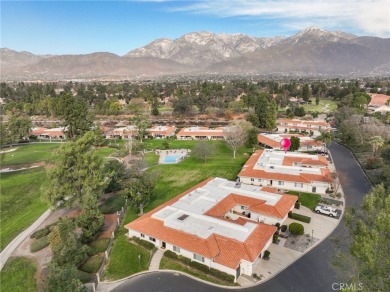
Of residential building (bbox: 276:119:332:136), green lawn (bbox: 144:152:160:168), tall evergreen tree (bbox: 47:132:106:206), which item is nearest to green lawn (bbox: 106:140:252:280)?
green lawn (bbox: 144:152:160:168)

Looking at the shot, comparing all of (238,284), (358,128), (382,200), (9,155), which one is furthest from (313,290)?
(9,155)

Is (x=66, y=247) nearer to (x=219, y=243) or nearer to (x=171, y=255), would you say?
(x=171, y=255)

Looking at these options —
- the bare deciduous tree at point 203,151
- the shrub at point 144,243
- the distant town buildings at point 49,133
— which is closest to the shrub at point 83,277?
the shrub at point 144,243

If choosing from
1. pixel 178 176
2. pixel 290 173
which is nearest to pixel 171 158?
pixel 178 176

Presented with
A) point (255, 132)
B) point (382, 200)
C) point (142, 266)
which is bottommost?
point (142, 266)

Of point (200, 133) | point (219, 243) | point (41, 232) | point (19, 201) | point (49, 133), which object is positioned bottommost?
point (19, 201)

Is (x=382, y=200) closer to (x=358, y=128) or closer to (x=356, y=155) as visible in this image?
(x=356, y=155)

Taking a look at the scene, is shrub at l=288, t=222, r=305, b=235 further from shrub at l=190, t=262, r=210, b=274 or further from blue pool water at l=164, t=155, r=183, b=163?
blue pool water at l=164, t=155, r=183, b=163
